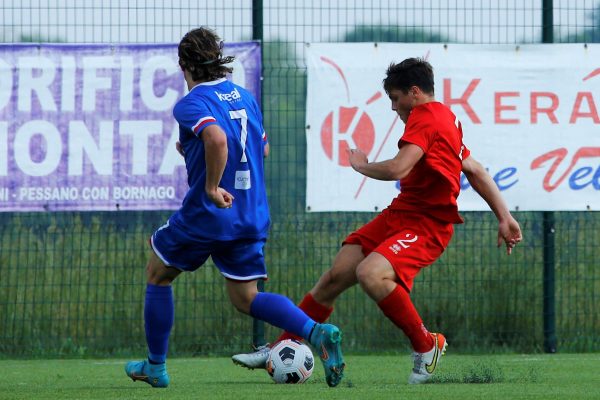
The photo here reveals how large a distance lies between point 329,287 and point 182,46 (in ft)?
5.24

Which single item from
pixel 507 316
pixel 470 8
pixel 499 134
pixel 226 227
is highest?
pixel 470 8

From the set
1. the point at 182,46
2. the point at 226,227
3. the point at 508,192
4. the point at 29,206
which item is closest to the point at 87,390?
the point at 226,227

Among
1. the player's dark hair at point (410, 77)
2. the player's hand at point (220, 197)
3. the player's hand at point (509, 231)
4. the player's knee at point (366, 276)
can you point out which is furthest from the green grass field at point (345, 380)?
the player's dark hair at point (410, 77)

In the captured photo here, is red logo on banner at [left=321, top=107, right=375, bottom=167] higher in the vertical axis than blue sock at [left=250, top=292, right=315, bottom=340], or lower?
higher

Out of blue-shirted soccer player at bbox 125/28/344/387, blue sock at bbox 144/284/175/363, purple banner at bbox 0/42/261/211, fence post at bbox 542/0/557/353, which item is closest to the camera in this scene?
blue-shirted soccer player at bbox 125/28/344/387

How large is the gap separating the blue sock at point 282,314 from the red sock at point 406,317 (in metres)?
0.53

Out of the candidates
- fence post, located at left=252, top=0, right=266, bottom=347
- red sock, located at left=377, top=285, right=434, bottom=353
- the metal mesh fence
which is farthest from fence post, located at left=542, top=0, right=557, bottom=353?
red sock, located at left=377, top=285, right=434, bottom=353

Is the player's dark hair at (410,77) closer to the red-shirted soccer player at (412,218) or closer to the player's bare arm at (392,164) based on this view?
the red-shirted soccer player at (412,218)

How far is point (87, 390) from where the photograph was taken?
248 inches

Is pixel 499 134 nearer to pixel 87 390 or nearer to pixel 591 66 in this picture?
pixel 591 66

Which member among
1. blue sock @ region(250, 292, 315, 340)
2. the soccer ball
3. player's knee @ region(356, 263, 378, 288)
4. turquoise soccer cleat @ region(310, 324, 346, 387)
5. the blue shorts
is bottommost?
the soccer ball

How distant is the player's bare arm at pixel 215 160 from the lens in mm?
→ 5988

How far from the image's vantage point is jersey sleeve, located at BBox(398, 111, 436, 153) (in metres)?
6.42

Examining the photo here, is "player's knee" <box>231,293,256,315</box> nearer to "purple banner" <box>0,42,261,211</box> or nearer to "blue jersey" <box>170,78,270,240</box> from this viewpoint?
"blue jersey" <box>170,78,270,240</box>
